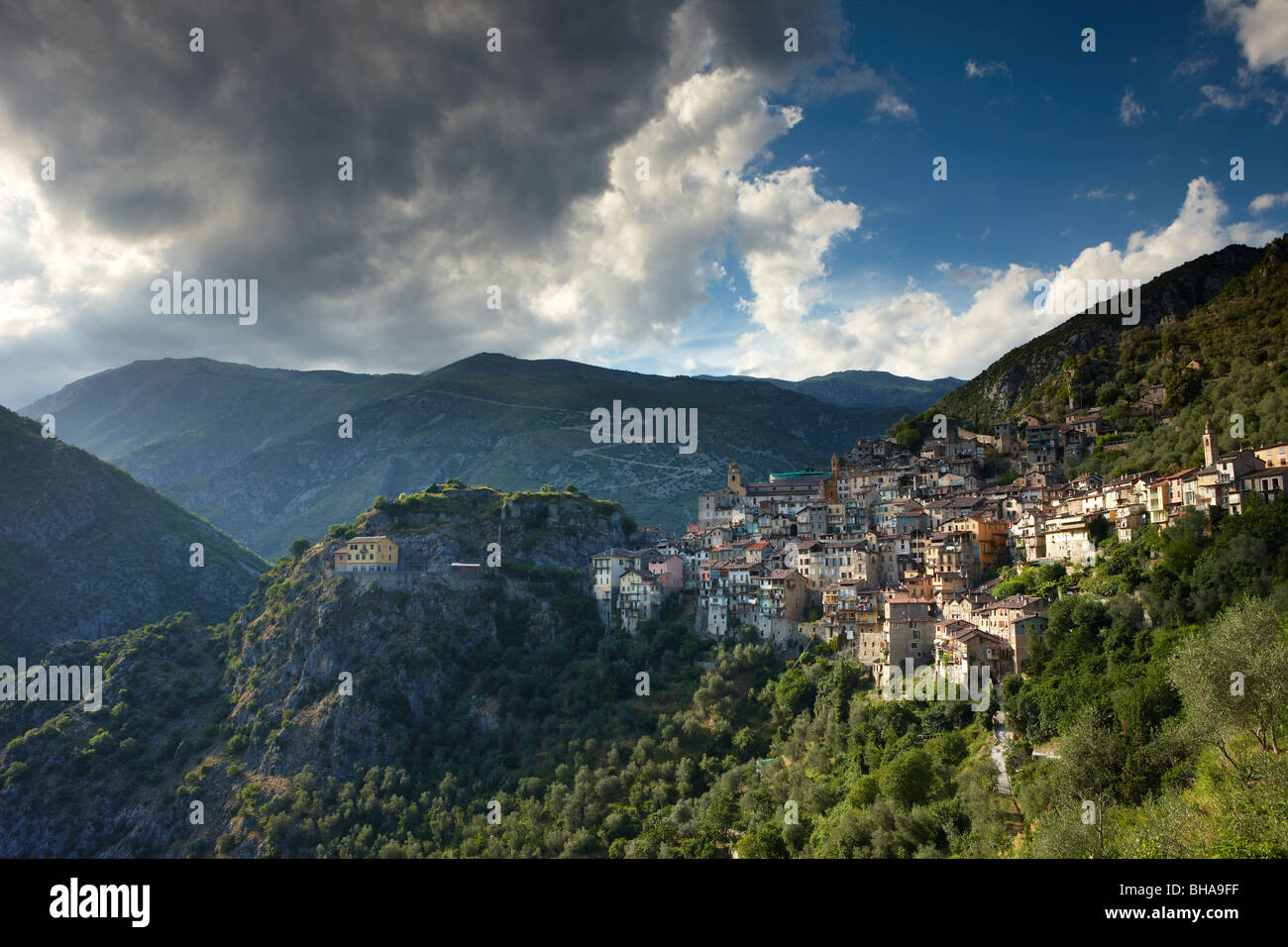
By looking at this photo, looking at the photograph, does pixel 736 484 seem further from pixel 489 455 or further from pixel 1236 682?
pixel 489 455

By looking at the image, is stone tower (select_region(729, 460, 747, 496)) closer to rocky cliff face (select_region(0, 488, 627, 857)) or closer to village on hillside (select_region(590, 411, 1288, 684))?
village on hillside (select_region(590, 411, 1288, 684))

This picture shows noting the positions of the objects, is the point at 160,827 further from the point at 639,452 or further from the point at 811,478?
the point at 639,452

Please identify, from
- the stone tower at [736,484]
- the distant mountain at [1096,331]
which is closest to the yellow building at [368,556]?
the stone tower at [736,484]

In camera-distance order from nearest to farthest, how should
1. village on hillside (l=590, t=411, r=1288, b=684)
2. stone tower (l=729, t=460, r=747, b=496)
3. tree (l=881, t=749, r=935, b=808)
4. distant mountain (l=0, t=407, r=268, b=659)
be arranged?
tree (l=881, t=749, r=935, b=808) < village on hillside (l=590, t=411, r=1288, b=684) < distant mountain (l=0, t=407, r=268, b=659) < stone tower (l=729, t=460, r=747, b=496)

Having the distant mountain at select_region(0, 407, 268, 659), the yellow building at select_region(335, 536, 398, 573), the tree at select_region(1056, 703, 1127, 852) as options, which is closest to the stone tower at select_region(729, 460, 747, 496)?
the yellow building at select_region(335, 536, 398, 573)

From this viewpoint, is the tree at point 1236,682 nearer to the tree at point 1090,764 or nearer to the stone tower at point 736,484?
the tree at point 1090,764

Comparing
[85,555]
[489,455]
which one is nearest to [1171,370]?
[85,555]
